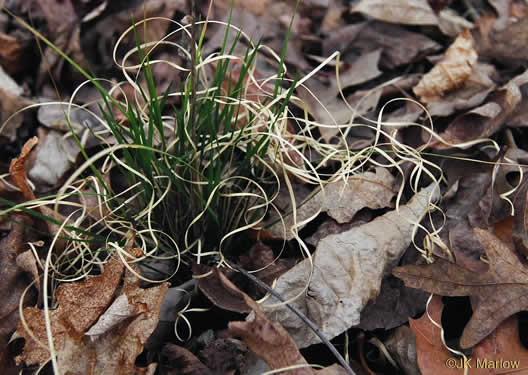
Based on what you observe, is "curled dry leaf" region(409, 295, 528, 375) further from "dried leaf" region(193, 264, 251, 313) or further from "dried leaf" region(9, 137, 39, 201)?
"dried leaf" region(9, 137, 39, 201)

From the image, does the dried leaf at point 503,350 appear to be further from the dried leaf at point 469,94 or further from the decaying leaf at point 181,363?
the dried leaf at point 469,94

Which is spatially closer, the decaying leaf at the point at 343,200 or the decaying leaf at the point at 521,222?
the decaying leaf at the point at 521,222

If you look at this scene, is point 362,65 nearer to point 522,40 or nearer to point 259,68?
point 259,68

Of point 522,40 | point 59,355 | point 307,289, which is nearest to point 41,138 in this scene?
point 59,355

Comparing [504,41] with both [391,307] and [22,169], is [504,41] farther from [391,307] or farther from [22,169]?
[22,169]

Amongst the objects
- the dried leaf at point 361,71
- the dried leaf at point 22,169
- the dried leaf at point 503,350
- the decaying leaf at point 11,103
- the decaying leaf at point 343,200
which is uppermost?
the dried leaf at point 22,169

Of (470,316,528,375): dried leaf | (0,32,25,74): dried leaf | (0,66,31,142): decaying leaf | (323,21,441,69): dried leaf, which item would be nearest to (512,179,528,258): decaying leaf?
(470,316,528,375): dried leaf

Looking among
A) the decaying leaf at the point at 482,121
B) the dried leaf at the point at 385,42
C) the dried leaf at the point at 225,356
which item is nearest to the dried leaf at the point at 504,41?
the dried leaf at the point at 385,42

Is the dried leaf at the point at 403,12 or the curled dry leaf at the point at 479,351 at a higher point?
the dried leaf at the point at 403,12
